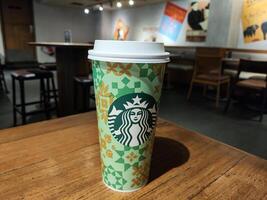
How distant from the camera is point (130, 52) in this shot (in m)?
0.45

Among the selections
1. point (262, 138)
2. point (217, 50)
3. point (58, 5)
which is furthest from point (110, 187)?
point (58, 5)

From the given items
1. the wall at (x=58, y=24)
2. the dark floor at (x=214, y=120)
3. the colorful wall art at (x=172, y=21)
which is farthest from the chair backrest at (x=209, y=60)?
the wall at (x=58, y=24)

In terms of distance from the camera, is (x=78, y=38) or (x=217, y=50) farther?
(x=78, y=38)

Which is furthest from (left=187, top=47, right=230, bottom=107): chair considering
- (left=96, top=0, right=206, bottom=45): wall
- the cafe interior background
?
(left=96, top=0, right=206, bottom=45): wall

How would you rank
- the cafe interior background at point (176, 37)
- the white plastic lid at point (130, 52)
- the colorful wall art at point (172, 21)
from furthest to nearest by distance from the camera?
the colorful wall art at point (172, 21), the cafe interior background at point (176, 37), the white plastic lid at point (130, 52)

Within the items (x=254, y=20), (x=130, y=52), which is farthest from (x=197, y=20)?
(x=130, y=52)

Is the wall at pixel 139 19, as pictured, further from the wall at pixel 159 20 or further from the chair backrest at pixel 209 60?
the chair backrest at pixel 209 60

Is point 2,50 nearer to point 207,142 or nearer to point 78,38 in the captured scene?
point 78,38

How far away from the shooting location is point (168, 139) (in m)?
0.81

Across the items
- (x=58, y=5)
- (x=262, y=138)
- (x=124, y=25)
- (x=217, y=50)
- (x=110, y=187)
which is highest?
(x=58, y=5)

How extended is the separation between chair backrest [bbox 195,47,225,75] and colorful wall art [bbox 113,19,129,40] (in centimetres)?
399

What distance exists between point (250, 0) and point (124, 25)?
4332 mm

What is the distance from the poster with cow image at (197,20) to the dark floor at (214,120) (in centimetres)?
186

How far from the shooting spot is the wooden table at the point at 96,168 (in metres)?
0.51
